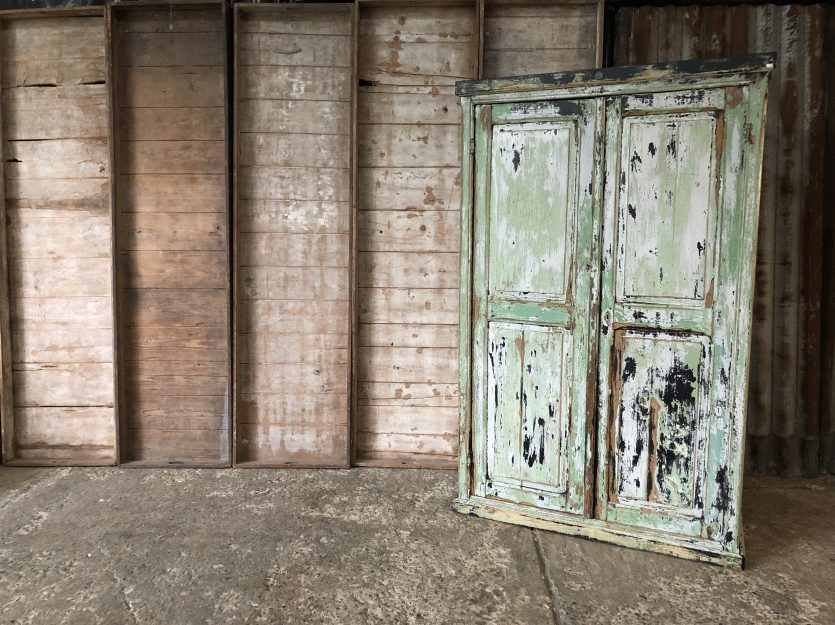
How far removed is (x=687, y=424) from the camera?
234 centimetres

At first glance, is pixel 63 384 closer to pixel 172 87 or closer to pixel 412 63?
pixel 172 87


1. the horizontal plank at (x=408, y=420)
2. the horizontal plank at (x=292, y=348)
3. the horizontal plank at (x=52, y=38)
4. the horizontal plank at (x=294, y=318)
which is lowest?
the horizontal plank at (x=408, y=420)

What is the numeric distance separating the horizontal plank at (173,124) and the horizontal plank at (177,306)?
0.88 meters

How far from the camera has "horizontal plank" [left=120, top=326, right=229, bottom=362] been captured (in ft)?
11.0

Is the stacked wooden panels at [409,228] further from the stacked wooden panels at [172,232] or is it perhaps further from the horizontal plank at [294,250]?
the stacked wooden panels at [172,232]

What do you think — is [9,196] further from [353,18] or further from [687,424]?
[687,424]

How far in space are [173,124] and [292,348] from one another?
1443 millimetres

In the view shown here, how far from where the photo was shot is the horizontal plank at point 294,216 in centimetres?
326

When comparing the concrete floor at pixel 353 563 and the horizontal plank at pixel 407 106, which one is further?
the horizontal plank at pixel 407 106

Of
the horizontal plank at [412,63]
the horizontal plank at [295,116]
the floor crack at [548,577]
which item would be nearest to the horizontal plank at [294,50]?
the horizontal plank at [412,63]

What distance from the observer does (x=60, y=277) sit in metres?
3.33

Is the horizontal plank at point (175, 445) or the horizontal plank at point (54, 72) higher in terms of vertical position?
the horizontal plank at point (54, 72)

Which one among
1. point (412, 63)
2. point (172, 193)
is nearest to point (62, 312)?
point (172, 193)

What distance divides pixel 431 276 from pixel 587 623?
1917mm
